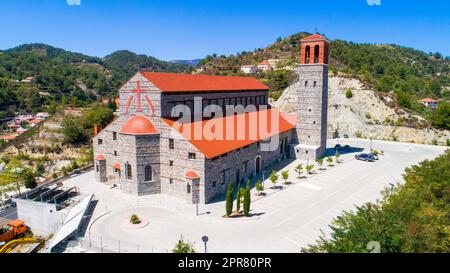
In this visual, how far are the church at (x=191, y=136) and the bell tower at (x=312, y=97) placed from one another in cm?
13

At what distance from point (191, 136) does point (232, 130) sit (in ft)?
23.0

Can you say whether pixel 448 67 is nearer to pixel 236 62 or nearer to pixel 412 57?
pixel 412 57

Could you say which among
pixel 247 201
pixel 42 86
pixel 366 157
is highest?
Result: pixel 42 86

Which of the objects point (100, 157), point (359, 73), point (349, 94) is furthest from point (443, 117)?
point (100, 157)

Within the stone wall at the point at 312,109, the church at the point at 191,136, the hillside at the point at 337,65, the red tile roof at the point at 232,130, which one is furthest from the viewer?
the hillside at the point at 337,65

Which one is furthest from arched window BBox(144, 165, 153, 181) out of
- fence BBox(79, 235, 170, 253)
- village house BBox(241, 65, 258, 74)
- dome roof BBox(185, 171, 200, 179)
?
village house BBox(241, 65, 258, 74)

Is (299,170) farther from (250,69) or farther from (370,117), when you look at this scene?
(250,69)

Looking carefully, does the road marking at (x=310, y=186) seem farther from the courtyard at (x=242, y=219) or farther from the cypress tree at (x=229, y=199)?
the cypress tree at (x=229, y=199)

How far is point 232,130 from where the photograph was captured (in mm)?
36750

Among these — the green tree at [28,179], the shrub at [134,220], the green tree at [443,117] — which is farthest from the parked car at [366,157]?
the green tree at [28,179]

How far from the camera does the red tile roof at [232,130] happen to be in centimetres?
3105

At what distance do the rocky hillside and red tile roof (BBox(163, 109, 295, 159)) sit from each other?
2420 centimetres
